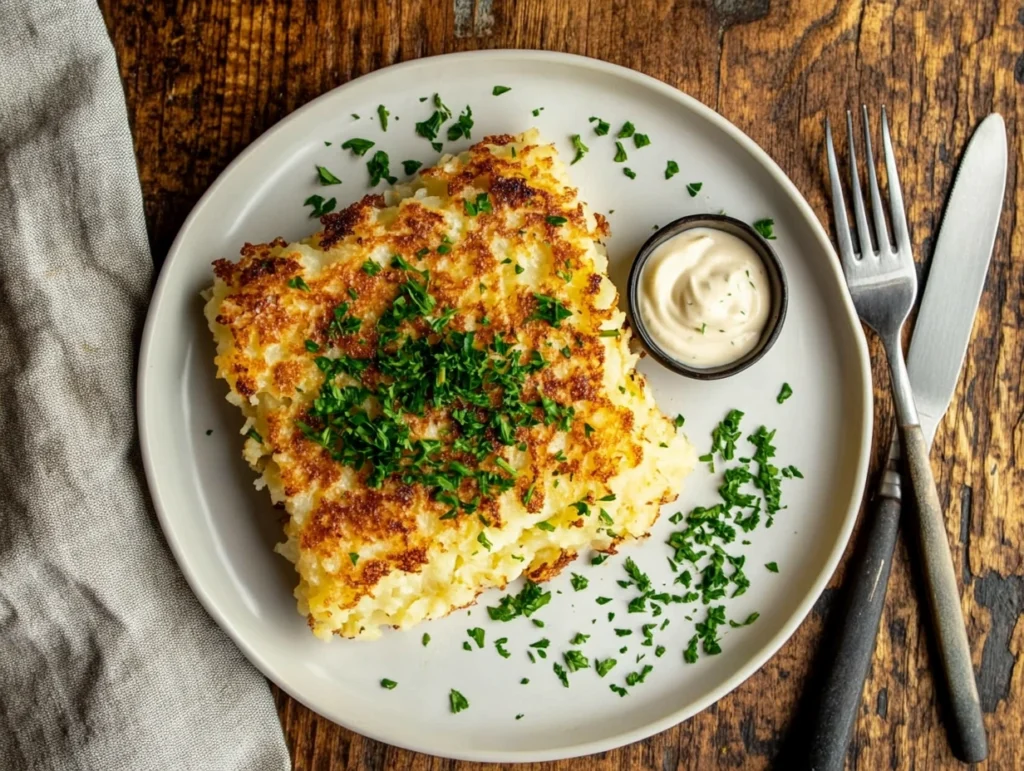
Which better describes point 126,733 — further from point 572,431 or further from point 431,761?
point 572,431

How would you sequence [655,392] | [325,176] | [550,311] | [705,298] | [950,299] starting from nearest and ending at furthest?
[550,311] < [705,298] < [325,176] < [655,392] < [950,299]

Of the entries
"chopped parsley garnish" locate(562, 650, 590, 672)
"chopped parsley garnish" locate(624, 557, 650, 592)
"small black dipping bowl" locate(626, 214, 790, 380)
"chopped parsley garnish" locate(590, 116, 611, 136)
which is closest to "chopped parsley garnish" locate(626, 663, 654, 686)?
"chopped parsley garnish" locate(562, 650, 590, 672)

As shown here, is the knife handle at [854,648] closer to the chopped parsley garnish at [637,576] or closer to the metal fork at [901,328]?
the metal fork at [901,328]

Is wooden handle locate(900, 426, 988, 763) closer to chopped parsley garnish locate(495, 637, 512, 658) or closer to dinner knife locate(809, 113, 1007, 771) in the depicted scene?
dinner knife locate(809, 113, 1007, 771)

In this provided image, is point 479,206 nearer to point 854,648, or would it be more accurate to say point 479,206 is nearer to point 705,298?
point 705,298

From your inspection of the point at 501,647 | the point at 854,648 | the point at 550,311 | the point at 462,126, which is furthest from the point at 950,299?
the point at 501,647

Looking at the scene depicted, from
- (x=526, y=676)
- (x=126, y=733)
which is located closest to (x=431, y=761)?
(x=526, y=676)
